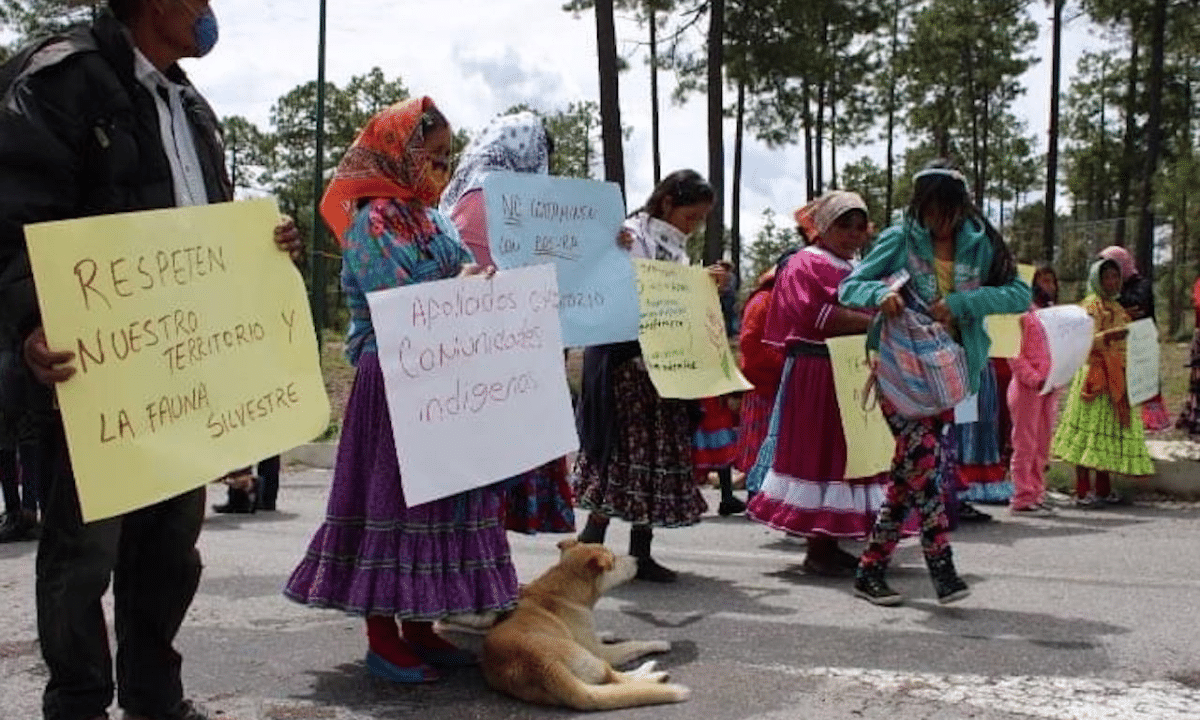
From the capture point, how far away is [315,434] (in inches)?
118

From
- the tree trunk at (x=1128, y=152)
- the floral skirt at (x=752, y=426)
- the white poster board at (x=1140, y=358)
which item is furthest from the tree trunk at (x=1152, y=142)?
the floral skirt at (x=752, y=426)

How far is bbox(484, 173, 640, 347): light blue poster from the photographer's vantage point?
15.0 feet

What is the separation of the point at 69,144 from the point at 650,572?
345cm

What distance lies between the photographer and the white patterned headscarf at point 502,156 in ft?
15.3

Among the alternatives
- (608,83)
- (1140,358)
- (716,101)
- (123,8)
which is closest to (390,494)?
(123,8)

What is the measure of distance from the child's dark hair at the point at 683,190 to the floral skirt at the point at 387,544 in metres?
2.11

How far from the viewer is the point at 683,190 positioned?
5352 millimetres

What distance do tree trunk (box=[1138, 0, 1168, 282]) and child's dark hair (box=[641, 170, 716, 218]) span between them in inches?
707

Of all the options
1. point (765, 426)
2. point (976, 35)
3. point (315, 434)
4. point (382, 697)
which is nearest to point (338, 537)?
point (382, 697)

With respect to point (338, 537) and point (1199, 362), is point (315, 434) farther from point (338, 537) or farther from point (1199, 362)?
point (1199, 362)

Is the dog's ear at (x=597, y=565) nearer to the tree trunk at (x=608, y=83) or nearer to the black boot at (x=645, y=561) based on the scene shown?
the black boot at (x=645, y=561)

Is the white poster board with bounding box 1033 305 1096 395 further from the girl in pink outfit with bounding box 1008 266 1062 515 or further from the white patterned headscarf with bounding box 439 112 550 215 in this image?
the white patterned headscarf with bounding box 439 112 550 215

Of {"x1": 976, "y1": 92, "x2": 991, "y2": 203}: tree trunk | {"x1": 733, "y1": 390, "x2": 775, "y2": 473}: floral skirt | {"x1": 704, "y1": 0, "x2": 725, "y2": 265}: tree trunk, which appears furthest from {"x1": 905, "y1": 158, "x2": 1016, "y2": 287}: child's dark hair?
{"x1": 976, "y1": 92, "x2": 991, "y2": 203}: tree trunk

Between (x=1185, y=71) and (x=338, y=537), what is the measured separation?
3068 centimetres
